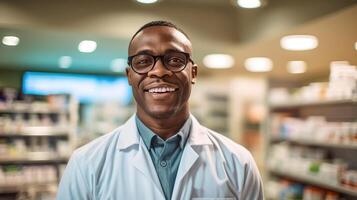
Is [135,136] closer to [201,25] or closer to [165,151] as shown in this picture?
[165,151]

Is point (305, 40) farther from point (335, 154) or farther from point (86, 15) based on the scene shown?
point (86, 15)

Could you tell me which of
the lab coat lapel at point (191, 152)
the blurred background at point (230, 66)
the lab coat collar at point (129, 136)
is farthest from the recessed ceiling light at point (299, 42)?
the lab coat collar at point (129, 136)

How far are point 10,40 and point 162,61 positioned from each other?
3.13 metres

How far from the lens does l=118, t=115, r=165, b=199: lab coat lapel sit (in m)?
1.32

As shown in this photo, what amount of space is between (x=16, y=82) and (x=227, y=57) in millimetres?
3225

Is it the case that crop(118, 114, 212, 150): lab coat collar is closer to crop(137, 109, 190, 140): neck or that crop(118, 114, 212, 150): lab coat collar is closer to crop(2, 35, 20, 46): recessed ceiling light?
crop(137, 109, 190, 140): neck

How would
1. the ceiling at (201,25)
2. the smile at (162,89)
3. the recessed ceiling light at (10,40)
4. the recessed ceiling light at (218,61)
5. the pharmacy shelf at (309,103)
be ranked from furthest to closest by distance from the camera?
the recessed ceiling light at (218,61) → the recessed ceiling light at (10,40) → the pharmacy shelf at (309,103) → the ceiling at (201,25) → the smile at (162,89)

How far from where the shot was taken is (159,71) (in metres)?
1.29

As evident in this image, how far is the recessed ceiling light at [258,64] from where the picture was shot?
511cm

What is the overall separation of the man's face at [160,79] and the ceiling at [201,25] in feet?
6.47

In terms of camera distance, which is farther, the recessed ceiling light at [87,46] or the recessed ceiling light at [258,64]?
the recessed ceiling light at [258,64]

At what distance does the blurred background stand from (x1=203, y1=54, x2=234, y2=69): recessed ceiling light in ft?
0.04

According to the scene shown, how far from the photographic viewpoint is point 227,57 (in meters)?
4.98

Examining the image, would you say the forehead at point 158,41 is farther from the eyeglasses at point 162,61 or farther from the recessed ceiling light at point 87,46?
the recessed ceiling light at point 87,46
